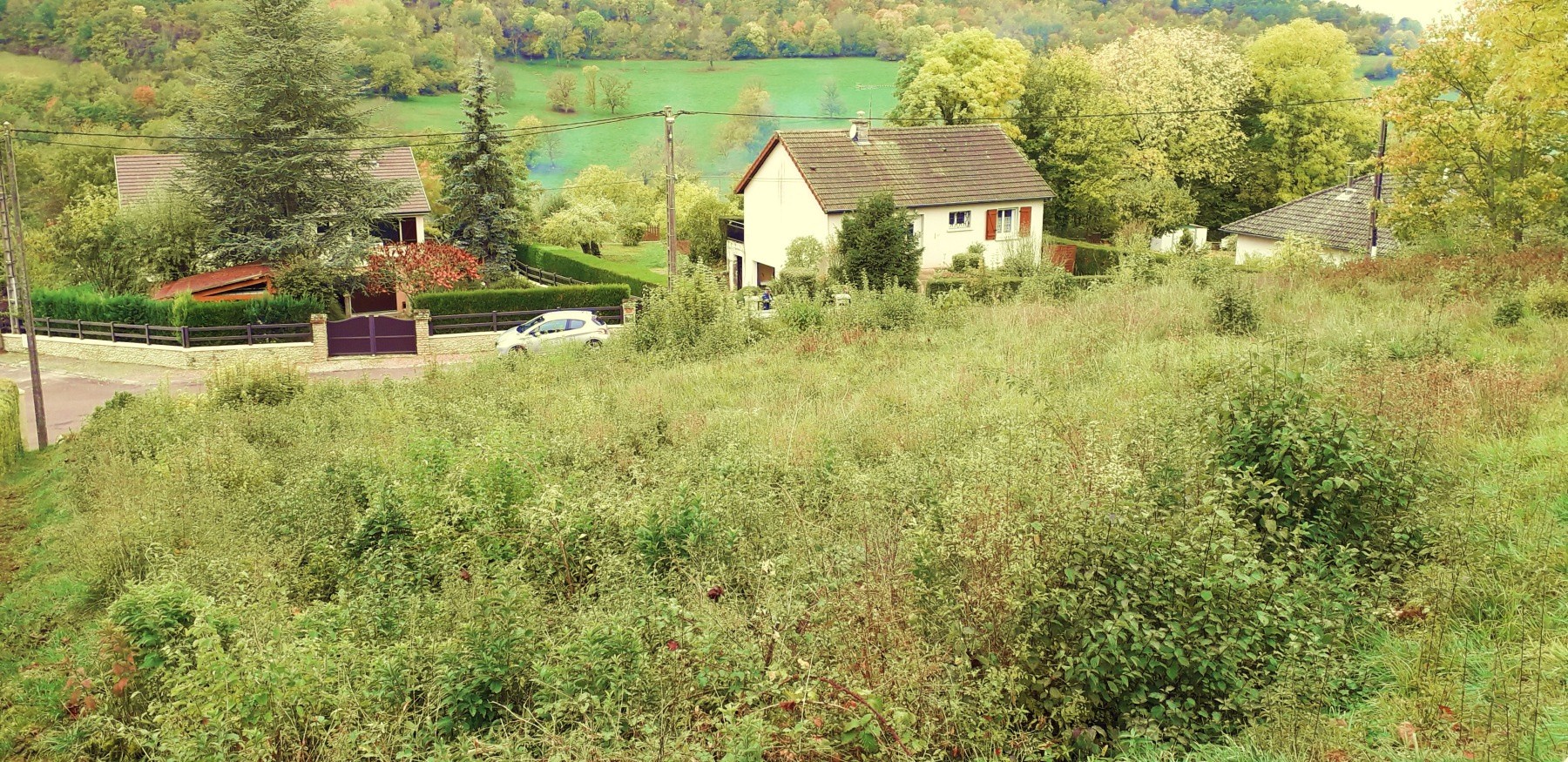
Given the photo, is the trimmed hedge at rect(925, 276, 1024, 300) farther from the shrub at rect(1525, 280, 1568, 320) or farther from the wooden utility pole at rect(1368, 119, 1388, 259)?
the shrub at rect(1525, 280, 1568, 320)

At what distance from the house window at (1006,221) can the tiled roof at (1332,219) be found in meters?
7.28

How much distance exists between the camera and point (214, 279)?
105ft

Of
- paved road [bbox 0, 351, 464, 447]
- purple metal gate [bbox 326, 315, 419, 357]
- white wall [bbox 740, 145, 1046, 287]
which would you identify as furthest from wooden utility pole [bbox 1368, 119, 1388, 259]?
purple metal gate [bbox 326, 315, 419, 357]

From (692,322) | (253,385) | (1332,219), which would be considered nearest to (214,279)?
(253,385)

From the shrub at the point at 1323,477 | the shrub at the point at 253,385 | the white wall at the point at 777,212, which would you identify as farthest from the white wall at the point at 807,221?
the shrub at the point at 1323,477

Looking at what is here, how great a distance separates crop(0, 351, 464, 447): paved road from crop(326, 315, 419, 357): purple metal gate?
39 cm

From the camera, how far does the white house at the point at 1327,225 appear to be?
31.1 m

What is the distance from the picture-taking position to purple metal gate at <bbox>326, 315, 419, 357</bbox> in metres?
28.9

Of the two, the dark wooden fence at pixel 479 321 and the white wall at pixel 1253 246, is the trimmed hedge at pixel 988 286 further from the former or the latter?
the white wall at pixel 1253 246

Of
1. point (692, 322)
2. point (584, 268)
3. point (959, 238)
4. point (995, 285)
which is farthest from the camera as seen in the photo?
point (584, 268)

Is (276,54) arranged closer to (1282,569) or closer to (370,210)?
(370,210)

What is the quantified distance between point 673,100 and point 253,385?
87.1 metres

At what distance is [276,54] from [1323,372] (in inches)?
1297

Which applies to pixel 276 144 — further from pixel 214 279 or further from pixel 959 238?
pixel 959 238
